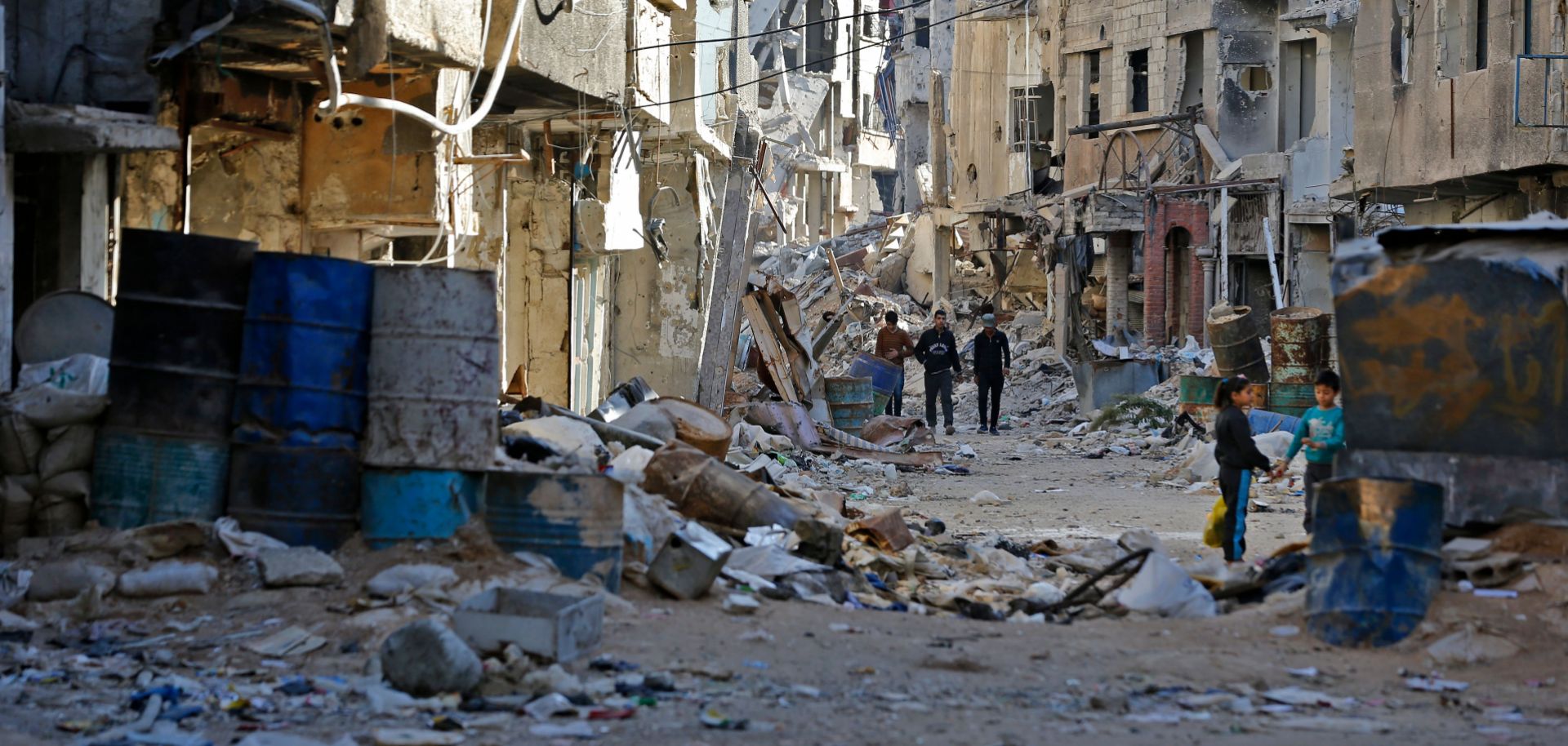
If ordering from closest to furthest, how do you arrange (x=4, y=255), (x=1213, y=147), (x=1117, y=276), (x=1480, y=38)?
1. (x=4, y=255)
2. (x=1480, y=38)
3. (x=1213, y=147)
4. (x=1117, y=276)

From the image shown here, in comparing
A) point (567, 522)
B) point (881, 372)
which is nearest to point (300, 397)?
point (567, 522)

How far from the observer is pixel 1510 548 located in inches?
292

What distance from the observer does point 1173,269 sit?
115ft

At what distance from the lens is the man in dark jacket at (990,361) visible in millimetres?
21141

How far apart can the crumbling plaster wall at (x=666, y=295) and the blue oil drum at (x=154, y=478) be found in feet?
46.4

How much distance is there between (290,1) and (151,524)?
126 inches

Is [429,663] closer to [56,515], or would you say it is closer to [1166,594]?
[56,515]

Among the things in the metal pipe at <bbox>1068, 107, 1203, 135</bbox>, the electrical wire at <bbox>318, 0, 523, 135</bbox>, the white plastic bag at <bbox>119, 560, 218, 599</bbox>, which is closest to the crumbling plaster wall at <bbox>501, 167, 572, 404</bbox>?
the electrical wire at <bbox>318, 0, 523, 135</bbox>

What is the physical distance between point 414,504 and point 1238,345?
1528cm

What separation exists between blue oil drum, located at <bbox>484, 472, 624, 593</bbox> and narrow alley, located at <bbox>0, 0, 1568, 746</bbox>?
0.02m

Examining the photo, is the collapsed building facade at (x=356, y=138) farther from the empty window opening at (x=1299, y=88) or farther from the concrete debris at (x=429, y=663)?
the empty window opening at (x=1299, y=88)

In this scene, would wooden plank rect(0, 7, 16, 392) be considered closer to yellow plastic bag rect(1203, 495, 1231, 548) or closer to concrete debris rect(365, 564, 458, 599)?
concrete debris rect(365, 564, 458, 599)

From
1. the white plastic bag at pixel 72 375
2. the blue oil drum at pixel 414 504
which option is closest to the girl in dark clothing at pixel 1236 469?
the blue oil drum at pixel 414 504

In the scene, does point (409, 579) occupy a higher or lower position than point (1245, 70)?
lower
